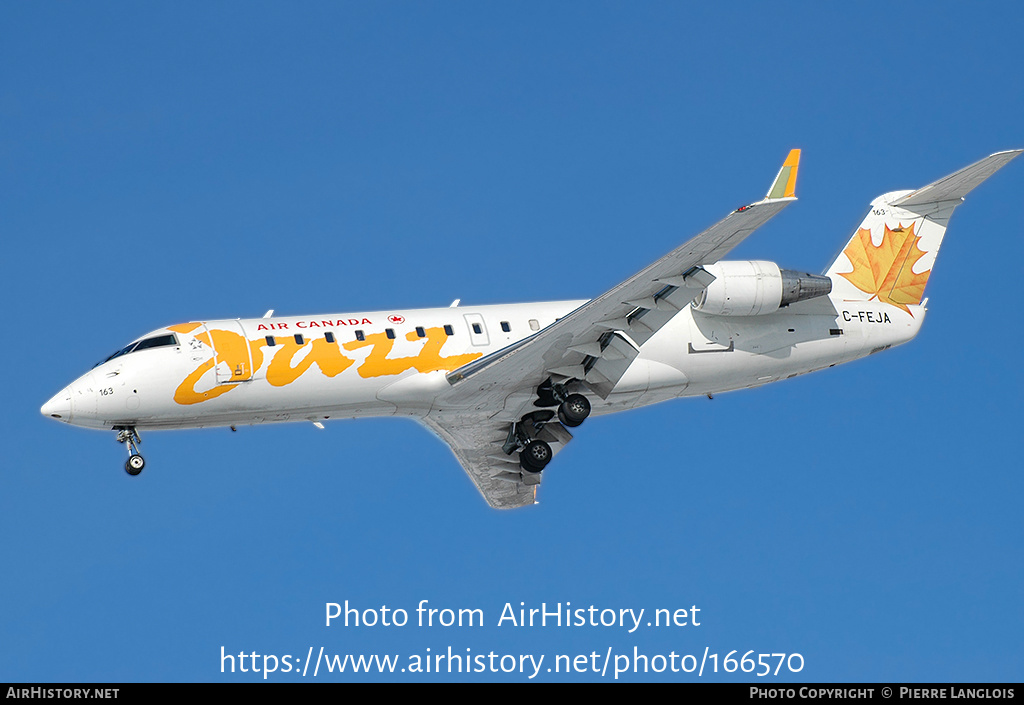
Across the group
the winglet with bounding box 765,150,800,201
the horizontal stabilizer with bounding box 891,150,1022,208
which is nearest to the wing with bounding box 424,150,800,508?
the winglet with bounding box 765,150,800,201

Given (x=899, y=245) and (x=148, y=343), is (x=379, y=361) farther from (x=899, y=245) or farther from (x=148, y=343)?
(x=899, y=245)

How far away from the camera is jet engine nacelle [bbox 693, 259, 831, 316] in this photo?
25.6 m

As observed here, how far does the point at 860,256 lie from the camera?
27922mm

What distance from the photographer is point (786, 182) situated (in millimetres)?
20547

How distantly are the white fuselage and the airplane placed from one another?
1.1 inches

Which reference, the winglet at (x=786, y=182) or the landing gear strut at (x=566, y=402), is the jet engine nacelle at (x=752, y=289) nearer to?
the landing gear strut at (x=566, y=402)

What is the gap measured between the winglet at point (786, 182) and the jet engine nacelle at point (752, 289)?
5.01m

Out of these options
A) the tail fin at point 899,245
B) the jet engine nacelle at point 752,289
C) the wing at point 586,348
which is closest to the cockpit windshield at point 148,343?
the wing at point 586,348

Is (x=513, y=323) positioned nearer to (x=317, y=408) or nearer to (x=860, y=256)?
(x=317, y=408)

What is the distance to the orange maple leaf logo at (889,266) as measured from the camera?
27703 mm
